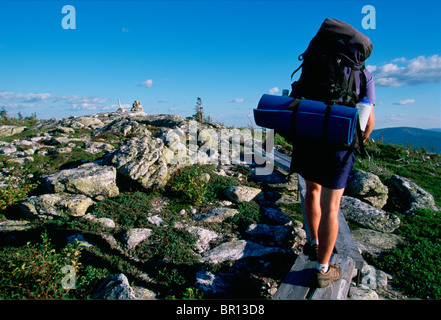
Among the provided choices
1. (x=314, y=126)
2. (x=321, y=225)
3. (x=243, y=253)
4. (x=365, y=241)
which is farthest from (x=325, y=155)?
(x=365, y=241)

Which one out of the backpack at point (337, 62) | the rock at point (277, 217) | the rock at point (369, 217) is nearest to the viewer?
the backpack at point (337, 62)

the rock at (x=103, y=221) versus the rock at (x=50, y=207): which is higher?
the rock at (x=50, y=207)

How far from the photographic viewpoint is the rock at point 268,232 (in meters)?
6.12

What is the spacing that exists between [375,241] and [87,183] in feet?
24.5

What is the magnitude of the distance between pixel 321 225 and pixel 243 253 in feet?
8.07

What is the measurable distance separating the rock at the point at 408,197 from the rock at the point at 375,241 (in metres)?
1.96

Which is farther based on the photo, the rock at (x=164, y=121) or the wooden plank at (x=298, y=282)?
the rock at (x=164, y=121)

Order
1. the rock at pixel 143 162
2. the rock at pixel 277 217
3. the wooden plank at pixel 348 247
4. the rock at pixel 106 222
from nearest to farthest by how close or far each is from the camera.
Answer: the wooden plank at pixel 348 247
the rock at pixel 106 222
the rock at pixel 277 217
the rock at pixel 143 162

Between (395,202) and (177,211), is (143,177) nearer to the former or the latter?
(177,211)

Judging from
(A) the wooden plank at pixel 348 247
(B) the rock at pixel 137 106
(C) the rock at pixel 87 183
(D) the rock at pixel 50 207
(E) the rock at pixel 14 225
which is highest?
(B) the rock at pixel 137 106

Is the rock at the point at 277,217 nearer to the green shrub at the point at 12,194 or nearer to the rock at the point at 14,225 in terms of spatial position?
the rock at the point at 14,225

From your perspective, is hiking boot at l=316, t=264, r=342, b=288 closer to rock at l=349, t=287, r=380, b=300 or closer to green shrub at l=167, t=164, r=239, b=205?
rock at l=349, t=287, r=380, b=300

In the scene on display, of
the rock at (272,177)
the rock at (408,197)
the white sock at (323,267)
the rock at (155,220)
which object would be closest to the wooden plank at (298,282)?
the white sock at (323,267)

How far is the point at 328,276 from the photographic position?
3639 mm
